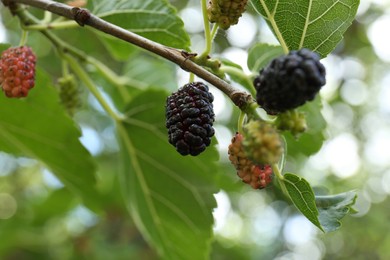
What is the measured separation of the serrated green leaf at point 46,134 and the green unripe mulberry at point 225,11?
67 cm

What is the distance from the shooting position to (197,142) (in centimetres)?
91

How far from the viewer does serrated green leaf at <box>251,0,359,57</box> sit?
1.00 m

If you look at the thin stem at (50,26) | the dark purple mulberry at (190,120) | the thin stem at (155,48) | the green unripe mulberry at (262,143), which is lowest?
the green unripe mulberry at (262,143)

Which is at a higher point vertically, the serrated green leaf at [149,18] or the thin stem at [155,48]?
the serrated green leaf at [149,18]

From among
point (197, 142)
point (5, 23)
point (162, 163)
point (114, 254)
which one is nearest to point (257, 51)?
point (162, 163)

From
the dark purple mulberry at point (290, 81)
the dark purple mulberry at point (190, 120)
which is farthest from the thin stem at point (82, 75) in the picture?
the dark purple mulberry at point (290, 81)

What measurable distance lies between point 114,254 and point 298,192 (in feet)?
6.74

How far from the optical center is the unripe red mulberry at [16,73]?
43.3 inches

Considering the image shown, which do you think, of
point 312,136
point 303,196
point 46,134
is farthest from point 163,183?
point 303,196

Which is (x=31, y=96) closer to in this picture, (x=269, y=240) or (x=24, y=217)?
(x=24, y=217)

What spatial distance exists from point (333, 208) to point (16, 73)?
26.5 inches

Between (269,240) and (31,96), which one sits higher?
(269,240)

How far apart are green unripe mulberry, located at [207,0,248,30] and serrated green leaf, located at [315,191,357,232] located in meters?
0.37

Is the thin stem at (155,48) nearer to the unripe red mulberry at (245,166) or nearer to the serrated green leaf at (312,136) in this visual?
the unripe red mulberry at (245,166)
